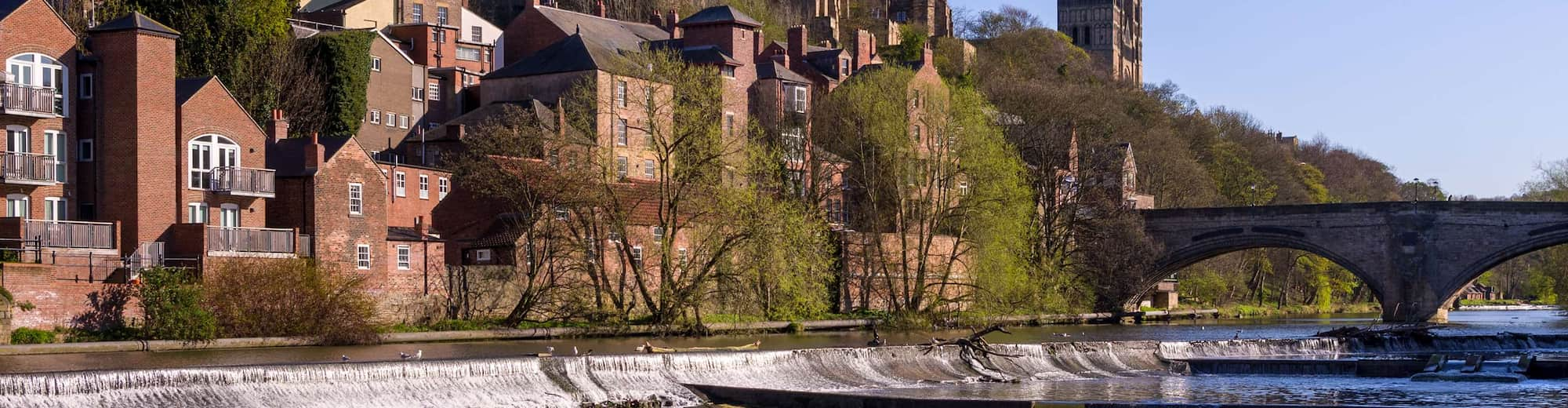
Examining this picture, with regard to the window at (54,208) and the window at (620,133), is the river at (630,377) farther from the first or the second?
the window at (620,133)

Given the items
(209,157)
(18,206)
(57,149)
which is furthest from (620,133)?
(18,206)

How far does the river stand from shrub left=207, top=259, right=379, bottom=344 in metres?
1.26

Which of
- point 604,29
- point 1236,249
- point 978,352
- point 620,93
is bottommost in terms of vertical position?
point 978,352

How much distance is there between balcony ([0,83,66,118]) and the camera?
1604 inches

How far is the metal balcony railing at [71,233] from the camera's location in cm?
4016

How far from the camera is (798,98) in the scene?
72.6m

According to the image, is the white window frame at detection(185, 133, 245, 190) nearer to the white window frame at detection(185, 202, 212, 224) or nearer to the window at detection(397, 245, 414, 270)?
the white window frame at detection(185, 202, 212, 224)

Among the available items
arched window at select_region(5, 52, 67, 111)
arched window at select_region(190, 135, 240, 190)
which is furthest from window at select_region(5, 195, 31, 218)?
arched window at select_region(190, 135, 240, 190)

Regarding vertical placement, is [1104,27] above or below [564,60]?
above

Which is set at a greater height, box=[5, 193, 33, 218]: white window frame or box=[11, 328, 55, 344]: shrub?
box=[5, 193, 33, 218]: white window frame

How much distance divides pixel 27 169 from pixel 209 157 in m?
5.04

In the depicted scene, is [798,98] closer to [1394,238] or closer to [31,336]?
[1394,238]

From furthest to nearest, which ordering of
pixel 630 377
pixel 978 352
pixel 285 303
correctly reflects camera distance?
pixel 285 303, pixel 978 352, pixel 630 377

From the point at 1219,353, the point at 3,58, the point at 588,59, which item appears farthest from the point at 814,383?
the point at 588,59
